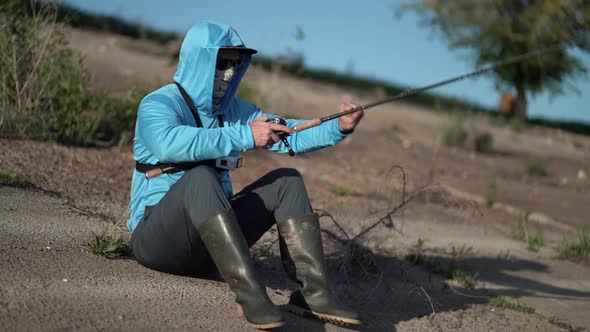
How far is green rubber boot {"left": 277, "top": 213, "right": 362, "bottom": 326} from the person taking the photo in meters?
3.66

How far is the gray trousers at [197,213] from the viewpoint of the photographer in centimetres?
346

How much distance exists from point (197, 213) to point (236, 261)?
28 centimetres

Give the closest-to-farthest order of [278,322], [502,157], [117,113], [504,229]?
[278,322]
[117,113]
[504,229]
[502,157]

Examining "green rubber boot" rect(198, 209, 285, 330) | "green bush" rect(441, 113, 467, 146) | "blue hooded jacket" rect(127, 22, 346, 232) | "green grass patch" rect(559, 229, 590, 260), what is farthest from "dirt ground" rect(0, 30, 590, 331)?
"green bush" rect(441, 113, 467, 146)

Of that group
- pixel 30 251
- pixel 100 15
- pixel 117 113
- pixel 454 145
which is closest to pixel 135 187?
pixel 30 251

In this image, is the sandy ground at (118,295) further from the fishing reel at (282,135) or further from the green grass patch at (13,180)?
the fishing reel at (282,135)

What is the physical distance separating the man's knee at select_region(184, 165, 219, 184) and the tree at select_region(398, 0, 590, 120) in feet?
48.1

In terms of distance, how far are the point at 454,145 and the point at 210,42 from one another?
10179mm

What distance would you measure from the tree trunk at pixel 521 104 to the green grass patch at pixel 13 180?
53.2 feet

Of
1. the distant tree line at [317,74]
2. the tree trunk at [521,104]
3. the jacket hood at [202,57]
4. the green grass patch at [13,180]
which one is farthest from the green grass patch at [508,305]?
the tree trunk at [521,104]

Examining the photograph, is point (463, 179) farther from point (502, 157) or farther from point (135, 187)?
point (135, 187)

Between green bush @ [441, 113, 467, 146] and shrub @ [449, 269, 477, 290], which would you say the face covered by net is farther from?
green bush @ [441, 113, 467, 146]

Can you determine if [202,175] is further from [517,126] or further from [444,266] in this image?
[517,126]

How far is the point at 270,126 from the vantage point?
3.53 metres
